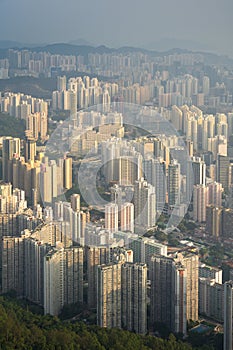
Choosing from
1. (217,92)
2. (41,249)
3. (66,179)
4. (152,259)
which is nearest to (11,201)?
(66,179)

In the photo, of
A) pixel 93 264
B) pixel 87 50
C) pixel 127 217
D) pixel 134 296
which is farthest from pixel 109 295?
pixel 87 50

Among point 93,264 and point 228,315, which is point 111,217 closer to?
point 93,264

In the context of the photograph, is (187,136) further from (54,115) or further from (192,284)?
(192,284)

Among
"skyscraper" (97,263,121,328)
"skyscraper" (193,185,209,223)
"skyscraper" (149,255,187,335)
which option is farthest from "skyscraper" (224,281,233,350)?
"skyscraper" (193,185,209,223)

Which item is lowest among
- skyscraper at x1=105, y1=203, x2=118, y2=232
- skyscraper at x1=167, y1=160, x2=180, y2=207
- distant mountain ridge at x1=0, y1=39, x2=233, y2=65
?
skyscraper at x1=105, y1=203, x2=118, y2=232

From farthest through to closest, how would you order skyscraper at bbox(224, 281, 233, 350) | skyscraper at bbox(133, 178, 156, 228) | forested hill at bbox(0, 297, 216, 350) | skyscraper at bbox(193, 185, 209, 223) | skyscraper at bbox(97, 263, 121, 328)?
skyscraper at bbox(193, 185, 209, 223) < skyscraper at bbox(133, 178, 156, 228) < skyscraper at bbox(97, 263, 121, 328) < skyscraper at bbox(224, 281, 233, 350) < forested hill at bbox(0, 297, 216, 350)

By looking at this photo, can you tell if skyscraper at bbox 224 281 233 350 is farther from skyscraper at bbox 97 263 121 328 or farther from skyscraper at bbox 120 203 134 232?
skyscraper at bbox 120 203 134 232

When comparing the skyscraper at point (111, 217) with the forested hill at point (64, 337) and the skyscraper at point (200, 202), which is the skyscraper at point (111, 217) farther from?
the forested hill at point (64, 337)

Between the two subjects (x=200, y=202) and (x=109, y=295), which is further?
(x=200, y=202)
